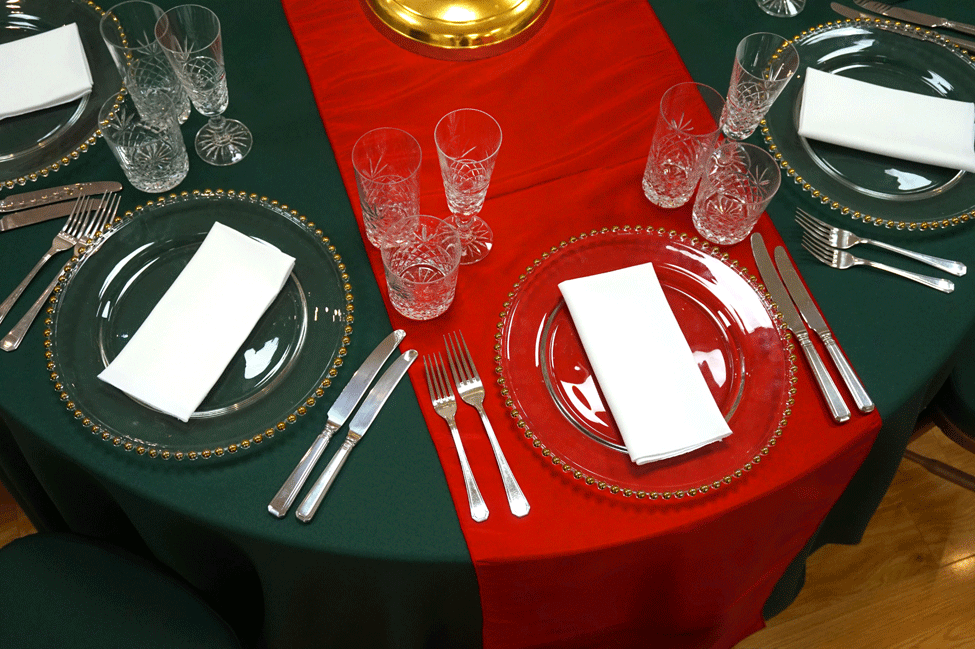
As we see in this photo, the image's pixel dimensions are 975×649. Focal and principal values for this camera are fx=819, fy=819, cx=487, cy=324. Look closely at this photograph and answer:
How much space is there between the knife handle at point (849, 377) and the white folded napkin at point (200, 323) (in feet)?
3.00

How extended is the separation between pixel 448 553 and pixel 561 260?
1.79ft

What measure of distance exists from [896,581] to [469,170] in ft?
5.73

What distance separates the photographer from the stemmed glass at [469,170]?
1.39 metres

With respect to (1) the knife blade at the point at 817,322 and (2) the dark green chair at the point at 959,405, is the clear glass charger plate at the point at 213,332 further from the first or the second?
(2) the dark green chair at the point at 959,405

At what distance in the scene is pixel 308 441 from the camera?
4.17 ft

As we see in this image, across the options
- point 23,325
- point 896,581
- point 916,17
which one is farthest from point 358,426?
point 896,581

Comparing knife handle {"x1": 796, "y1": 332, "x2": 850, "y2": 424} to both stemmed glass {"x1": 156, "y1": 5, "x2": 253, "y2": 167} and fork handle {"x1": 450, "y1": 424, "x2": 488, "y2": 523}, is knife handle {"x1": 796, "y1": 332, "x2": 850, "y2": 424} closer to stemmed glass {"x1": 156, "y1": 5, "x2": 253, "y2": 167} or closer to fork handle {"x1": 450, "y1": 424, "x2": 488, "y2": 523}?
fork handle {"x1": 450, "y1": 424, "x2": 488, "y2": 523}

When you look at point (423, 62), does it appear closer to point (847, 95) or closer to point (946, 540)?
point (847, 95)

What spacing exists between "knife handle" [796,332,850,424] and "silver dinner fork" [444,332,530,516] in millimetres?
520

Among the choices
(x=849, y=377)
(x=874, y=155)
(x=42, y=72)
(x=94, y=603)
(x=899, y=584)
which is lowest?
(x=899, y=584)

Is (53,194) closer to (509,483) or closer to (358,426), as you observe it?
(358,426)

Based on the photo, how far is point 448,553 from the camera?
1.19 m

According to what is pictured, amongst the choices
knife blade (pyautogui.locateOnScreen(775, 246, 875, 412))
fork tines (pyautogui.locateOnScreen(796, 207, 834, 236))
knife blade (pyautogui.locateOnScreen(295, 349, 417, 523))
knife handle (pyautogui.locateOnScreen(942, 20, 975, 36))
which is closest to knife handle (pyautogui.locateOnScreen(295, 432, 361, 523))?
knife blade (pyautogui.locateOnScreen(295, 349, 417, 523))

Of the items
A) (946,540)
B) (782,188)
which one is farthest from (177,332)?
(946,540)
